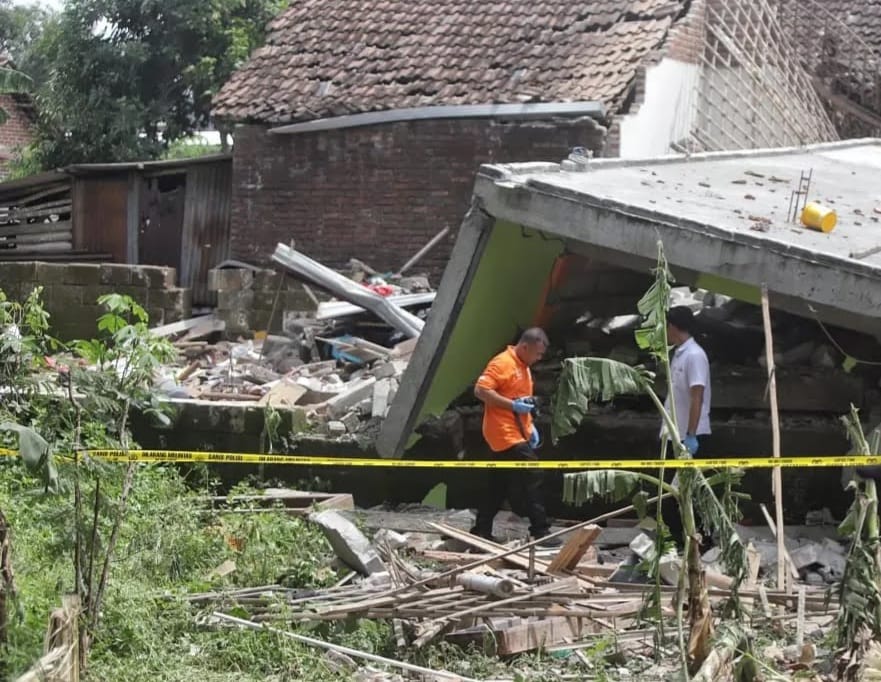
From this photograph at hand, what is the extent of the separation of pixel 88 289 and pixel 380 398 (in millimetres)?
5394

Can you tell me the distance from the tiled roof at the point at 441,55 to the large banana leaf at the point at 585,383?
929cm

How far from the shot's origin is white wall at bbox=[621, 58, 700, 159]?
51.6 ft

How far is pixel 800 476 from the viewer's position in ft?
32.4

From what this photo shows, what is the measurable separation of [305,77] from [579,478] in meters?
12.2

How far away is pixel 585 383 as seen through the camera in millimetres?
6387

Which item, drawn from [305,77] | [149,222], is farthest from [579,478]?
[149,222]

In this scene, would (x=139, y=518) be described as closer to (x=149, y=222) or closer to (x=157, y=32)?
(x=149, y=222)

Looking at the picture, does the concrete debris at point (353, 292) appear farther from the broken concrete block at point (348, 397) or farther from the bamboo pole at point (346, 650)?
the bamboo pole at point (346, 650)

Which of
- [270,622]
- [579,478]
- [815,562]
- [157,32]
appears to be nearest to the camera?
[579,478]

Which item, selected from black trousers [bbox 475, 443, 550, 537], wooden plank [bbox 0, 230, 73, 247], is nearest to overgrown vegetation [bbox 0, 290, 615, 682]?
black trousers [bbox 475, 443, 550, 537]

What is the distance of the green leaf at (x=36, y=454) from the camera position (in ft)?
18.0

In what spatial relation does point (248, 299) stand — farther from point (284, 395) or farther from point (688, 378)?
point (688, 378)

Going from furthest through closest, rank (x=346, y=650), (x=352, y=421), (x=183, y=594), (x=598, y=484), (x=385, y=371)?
1. (x=385, y=371)
2. (x=352, y=421)
3. (x=183, y=594)
4. (x=346, y=650)
5. (x=598, y=484)

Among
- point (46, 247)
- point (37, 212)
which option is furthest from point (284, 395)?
point (37, 212)
